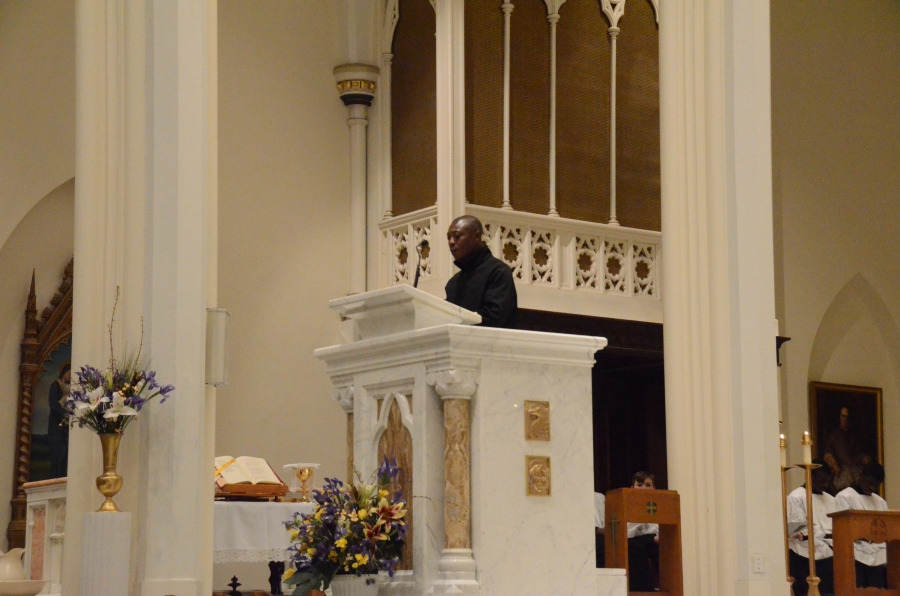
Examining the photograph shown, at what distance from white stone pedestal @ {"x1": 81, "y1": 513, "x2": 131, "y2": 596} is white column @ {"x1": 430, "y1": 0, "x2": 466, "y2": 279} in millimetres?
5709

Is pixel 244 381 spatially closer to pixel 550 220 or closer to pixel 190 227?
pixel 550 220

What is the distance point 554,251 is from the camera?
40.9ft

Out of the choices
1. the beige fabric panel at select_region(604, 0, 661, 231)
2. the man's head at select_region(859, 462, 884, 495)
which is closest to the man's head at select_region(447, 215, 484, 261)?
the beige fabric panel at select_region(604, 0, 661, 231)

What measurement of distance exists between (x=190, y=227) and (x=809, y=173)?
32.6 feet

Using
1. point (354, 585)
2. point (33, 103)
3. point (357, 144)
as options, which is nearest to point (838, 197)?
point (357, 144)

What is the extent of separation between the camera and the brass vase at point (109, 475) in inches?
258

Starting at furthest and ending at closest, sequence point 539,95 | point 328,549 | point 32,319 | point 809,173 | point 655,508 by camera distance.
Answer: point 809,173
point 539,95
point 32,319
point 655,508
point 328,549

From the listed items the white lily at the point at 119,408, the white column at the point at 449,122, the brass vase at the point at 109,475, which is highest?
the white column at the point at 449,122

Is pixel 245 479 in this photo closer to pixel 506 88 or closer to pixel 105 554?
pixel 105 554

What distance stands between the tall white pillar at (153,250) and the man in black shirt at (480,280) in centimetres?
135

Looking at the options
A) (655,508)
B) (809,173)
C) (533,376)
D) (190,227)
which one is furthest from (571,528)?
(809,173)

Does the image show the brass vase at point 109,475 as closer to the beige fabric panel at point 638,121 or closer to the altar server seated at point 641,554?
the altar server seated at point 641,554

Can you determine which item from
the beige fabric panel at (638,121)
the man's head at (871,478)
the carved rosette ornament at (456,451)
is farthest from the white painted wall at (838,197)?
the carved rosette ornament at (456,451)

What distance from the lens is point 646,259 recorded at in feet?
43.0
